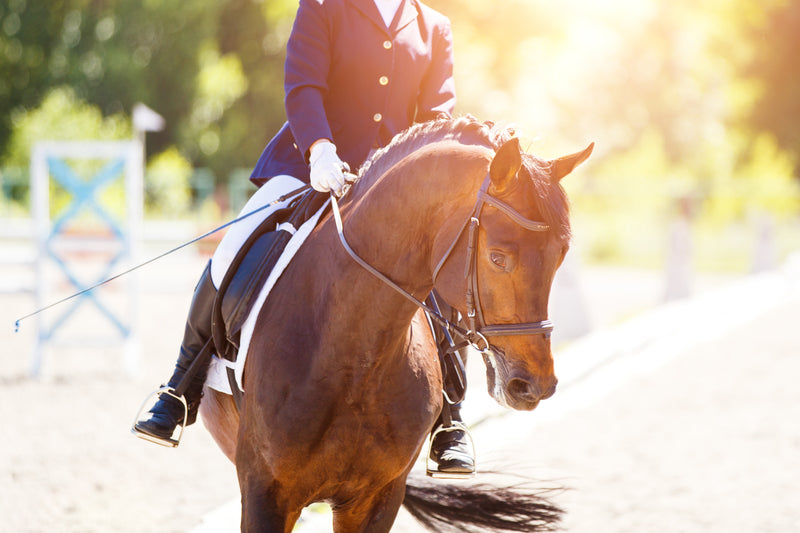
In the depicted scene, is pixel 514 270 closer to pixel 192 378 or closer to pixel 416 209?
pixel 416 209

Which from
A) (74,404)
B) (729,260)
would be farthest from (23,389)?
(729,260)

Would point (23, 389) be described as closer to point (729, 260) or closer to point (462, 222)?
point (462, 222)

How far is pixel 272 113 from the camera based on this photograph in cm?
3328

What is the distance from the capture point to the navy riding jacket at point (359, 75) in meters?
3.16

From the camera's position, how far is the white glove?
289 centimetres

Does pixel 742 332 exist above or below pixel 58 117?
below

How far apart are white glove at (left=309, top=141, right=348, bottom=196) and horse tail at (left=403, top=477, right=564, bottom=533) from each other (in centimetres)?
167

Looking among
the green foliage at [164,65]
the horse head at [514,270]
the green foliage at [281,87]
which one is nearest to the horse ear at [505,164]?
the horse head at [514,270]

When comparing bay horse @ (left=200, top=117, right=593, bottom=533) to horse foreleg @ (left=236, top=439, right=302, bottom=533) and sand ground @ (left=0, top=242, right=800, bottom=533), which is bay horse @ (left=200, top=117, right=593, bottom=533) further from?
sand ground @ (left=0, top=242, right=800, bottom=533)

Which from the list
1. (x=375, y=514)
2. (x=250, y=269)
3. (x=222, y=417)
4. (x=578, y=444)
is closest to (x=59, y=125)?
(x=578, y=444)

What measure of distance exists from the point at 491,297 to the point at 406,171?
1.70ft

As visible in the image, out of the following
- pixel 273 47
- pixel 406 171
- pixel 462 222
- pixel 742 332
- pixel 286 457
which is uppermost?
pixel 273 47

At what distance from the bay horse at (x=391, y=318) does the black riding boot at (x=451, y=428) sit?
175 mm

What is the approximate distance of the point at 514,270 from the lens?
7.83 ft
